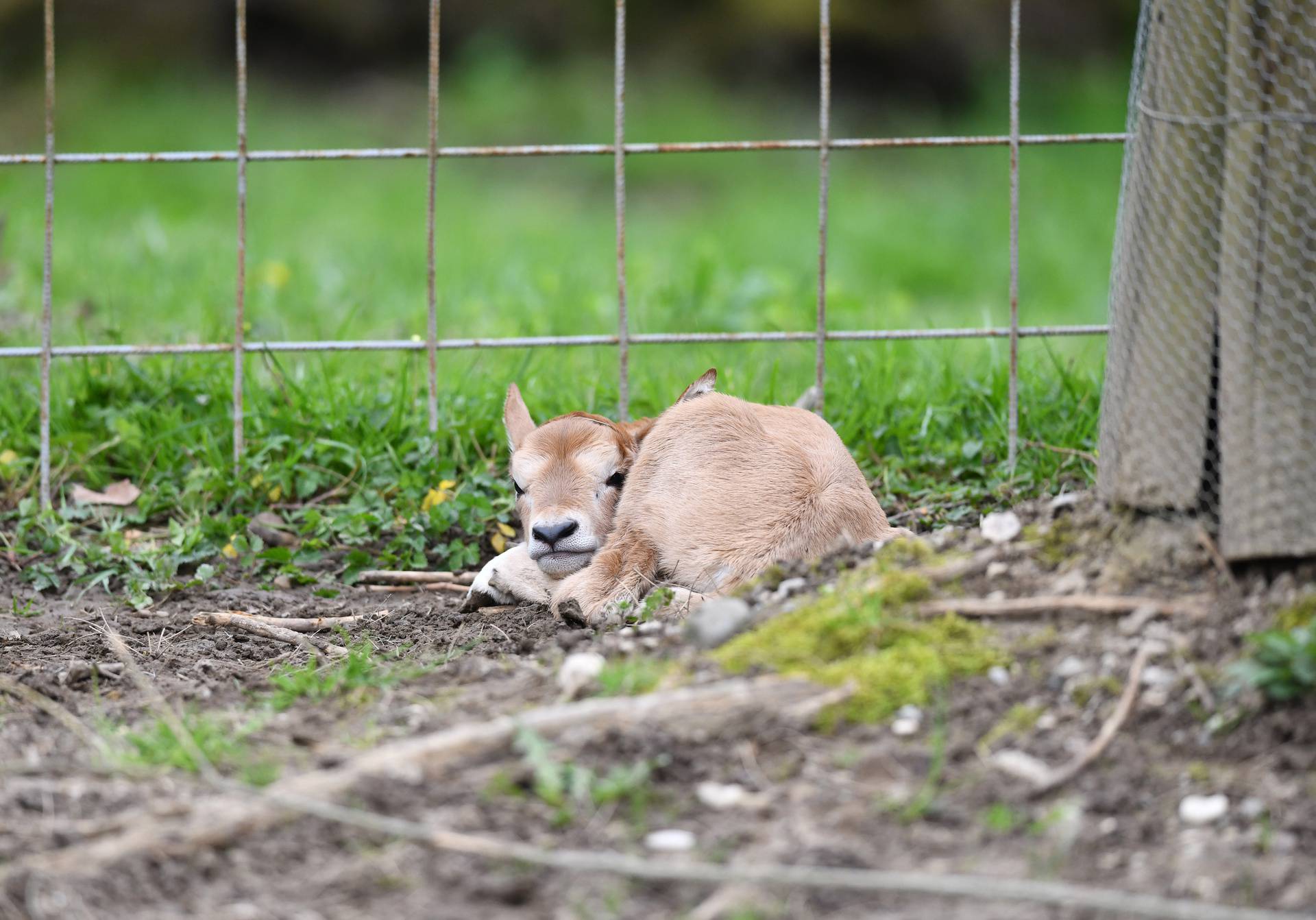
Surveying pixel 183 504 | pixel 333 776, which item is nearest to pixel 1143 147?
pixel 333 776

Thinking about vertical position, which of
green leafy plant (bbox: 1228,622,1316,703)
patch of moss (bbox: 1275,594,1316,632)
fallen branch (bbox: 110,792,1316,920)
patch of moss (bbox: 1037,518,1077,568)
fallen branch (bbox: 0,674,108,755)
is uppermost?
patch of moss (bbox: 1037,518,1077,568)

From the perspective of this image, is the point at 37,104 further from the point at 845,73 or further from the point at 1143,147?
the point at 1143,147

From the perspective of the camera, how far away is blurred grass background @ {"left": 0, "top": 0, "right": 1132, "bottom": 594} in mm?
6160

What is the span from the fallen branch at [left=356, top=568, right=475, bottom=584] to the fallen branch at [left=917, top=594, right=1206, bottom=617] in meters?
2.29

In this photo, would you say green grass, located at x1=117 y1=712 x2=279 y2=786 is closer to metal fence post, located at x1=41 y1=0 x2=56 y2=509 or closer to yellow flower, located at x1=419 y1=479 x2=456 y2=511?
yellow flower, located at x1=419 y1=479 x2=456 y2=511

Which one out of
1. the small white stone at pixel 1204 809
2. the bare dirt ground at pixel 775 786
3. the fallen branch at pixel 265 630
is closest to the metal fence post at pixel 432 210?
the fallen branch at pixel 265 630

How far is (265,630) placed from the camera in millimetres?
4859

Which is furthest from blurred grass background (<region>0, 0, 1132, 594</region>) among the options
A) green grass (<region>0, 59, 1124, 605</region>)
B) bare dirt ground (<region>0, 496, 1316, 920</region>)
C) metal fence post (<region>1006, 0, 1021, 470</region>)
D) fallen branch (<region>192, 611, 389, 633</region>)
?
bare dirt ground (<region>0, 496, 1316, 920</region>)

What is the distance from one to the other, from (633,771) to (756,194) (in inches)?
461

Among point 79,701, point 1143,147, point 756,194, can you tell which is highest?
point 756,194

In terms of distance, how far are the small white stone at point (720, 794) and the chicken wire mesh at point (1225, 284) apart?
4.42ft

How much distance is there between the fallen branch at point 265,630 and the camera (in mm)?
4695

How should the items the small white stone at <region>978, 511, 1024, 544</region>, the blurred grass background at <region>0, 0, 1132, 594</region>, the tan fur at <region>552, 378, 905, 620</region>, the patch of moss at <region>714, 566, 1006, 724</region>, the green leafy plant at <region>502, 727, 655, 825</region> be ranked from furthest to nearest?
the blurred grass background at <region>0, 0, 1132, 594</region> → the tan fur at <region>552, 378, 905, 620</region> → the small white stone at <region>978, 511, 1024, 544</region> → the patch of moss at <region>714, 566, 1006, 724</region> → the green leafy plant at <region>502, 727, 655, 825</region>

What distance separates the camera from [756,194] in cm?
1431
